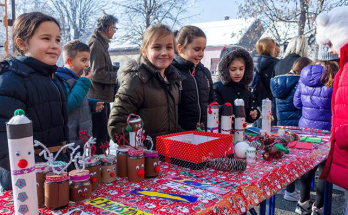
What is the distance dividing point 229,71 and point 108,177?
1.63 meters

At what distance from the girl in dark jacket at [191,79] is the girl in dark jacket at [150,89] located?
1.06 ft

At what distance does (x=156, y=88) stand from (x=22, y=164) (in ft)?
3.58

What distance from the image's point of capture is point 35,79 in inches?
56.1

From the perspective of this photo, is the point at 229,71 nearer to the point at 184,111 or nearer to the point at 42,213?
the point at 184,111

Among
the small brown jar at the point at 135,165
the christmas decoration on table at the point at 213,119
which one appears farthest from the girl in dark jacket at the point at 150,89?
the small brown jar at the point at 135,165

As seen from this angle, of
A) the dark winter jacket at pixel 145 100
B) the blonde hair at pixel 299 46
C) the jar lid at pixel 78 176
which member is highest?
the blonde hair at pixel 299 46

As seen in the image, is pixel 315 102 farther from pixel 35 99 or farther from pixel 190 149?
pixel 35 99

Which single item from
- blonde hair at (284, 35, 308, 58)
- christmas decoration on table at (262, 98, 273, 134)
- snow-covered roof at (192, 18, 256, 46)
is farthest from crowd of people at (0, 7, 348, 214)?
snow-covered roof at (192, 18, 256, 46)

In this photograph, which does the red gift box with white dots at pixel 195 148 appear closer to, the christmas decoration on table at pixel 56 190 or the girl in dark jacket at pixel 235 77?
the christmas decoration on table at pixel 56 190

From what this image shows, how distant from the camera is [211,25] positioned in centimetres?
2530

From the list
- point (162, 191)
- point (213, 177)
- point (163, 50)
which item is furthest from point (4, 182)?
point (163, 50)

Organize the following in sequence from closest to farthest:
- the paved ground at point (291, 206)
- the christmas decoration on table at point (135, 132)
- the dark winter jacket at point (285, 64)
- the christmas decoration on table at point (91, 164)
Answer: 1. the christmas decoration on table at point (91, 164)
2. the christmas decoration on table at point (135, 132)
3. the paved ground at point (291, 206)
4. the dark winter jacket at point (285, 64)

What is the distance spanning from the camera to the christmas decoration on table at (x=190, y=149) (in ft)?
4.41

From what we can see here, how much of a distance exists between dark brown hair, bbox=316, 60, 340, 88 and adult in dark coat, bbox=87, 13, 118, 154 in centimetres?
224
